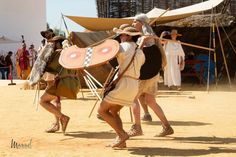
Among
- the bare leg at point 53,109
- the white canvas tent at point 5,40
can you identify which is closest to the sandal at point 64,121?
the bare leg at point 53,109

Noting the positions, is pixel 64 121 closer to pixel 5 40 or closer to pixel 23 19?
pixel 5 40

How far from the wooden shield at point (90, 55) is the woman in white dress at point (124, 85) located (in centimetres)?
11

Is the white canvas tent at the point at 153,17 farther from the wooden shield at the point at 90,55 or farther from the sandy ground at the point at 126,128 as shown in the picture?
the wooden shield at the point at 90,55

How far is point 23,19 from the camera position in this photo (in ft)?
109

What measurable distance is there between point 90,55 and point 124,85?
1.95ft

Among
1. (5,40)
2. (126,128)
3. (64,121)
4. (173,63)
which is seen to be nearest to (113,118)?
(64,121)

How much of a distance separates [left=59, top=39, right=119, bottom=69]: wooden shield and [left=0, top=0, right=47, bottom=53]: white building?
25099 mm

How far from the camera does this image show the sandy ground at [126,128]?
233 inches

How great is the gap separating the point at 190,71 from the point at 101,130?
35.4 feet

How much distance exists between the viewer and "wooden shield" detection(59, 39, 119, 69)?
5.88 meters

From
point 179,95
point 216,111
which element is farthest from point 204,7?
point 216,111

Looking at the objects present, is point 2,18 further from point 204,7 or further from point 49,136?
point 49,136

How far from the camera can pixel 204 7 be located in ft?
49.2

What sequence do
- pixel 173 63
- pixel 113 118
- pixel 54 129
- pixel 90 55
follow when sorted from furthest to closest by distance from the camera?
pixel 173 63
pixel 54 129
pixel 90 55
pixel 113 118
